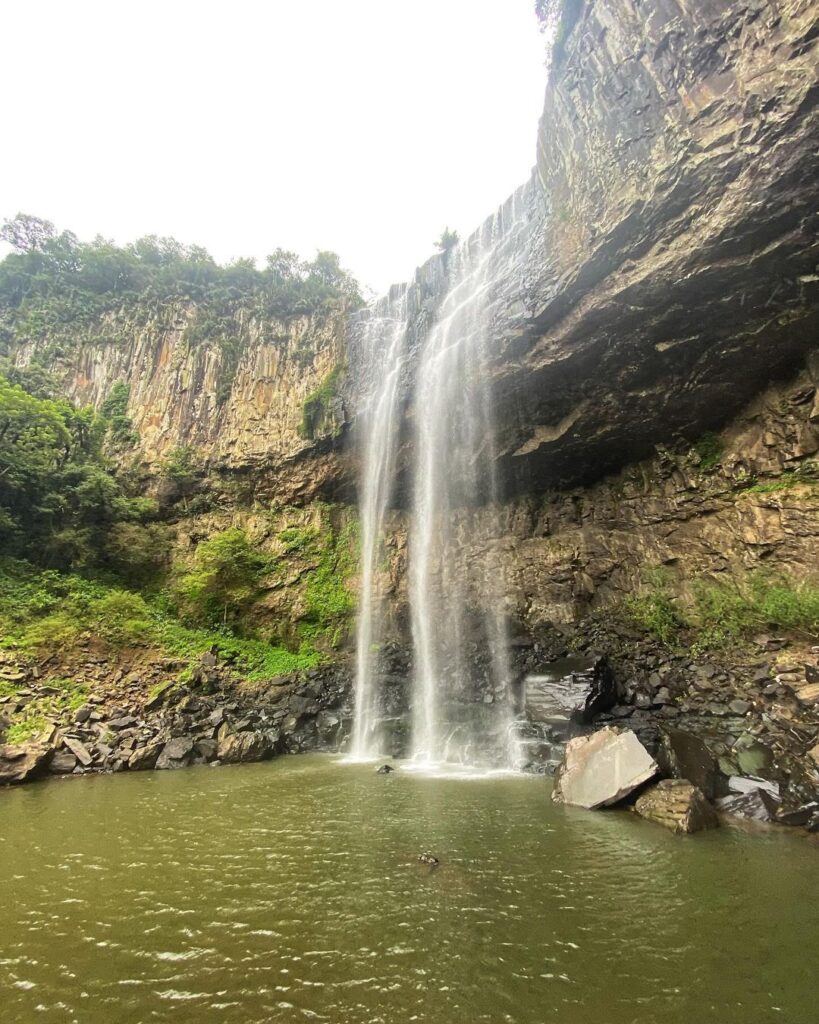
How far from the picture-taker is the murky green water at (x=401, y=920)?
9.59ft

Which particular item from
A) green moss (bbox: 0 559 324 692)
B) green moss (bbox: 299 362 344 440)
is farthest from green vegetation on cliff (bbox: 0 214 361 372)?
green moss (bbox: 0 559 324 692)

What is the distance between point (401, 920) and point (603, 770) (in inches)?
175

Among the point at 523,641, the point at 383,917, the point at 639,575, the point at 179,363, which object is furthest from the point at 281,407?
the point at 383,917

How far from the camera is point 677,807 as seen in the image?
609 centimetres

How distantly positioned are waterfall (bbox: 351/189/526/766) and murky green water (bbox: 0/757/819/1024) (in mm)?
7177

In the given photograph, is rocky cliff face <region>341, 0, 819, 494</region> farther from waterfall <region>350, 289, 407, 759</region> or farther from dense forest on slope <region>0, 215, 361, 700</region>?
dense forest on slope <region>0, 215, 361, 700</region>

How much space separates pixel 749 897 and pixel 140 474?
22.0m

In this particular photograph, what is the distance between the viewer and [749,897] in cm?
413

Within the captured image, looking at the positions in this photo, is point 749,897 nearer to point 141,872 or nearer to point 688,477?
point 141,872

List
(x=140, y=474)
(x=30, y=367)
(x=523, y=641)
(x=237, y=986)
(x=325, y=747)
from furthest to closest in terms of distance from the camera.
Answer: (x=30, y=367), (x=140, y=474), (x=523, y=641), (x=325, y=747), (x=237, y=986)

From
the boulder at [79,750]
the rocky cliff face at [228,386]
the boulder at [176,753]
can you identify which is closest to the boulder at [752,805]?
the boulder at [176,753]

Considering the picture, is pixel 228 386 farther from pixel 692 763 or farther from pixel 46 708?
pixel 692 763

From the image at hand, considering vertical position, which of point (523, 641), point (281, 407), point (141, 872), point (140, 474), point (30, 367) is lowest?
point (141, 872)

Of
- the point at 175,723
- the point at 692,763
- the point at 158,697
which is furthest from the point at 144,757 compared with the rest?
the point at 692,763
